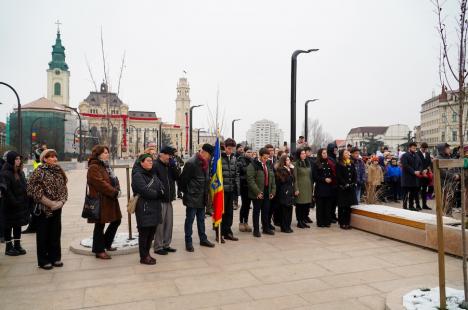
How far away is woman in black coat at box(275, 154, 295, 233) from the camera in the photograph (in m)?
8.56

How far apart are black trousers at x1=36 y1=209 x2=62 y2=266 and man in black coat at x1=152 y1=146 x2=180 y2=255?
1650 mm

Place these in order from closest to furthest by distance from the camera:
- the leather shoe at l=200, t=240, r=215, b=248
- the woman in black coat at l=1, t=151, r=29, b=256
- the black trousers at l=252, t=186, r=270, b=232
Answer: the woman in black coat at l=1, t=151, r=29, b=256 < the leather shoe at l=200, t=240, r=215, b=248 < the black trousers at l=252, t=186, r=270, b=232

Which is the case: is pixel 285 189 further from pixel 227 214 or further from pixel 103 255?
pixel 103 255

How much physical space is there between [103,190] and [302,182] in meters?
4.87

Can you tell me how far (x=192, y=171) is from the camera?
698 cm

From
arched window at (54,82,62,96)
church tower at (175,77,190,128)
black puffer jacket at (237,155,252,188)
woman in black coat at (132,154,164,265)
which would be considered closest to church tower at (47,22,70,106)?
arched window at (54,82,62,96)

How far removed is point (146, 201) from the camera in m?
6.11

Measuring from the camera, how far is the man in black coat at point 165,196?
662 centimetres

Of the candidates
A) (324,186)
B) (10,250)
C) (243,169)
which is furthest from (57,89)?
(324,186)

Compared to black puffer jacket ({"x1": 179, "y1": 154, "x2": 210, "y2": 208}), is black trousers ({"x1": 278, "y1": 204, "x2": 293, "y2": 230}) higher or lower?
lower

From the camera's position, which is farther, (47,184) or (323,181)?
(323,181)

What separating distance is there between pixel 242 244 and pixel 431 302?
3887 millimetres

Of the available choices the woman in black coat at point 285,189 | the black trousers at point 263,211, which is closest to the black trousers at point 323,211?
the woman in black coat at point 285,189

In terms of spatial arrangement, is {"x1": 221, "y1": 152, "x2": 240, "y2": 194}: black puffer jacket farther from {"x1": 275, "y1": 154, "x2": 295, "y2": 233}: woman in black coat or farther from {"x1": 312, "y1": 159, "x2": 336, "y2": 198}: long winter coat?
{"x1": 312, "y1": 159, "x2": 336, "y2": 198}: long winter coat
